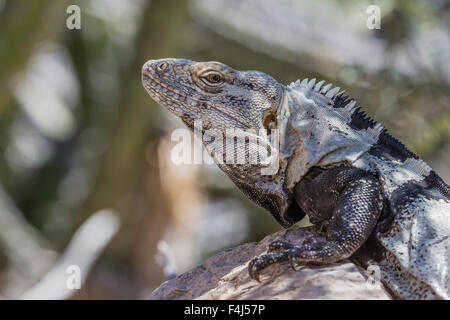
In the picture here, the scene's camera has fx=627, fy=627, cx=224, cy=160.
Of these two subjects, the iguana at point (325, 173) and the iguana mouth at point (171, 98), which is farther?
the iguana mouth at point (171, 98)

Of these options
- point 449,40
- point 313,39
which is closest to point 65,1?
point 313,39

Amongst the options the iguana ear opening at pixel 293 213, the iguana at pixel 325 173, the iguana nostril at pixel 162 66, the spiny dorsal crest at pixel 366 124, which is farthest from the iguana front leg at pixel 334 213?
the iguana nostril at pixel 162 66

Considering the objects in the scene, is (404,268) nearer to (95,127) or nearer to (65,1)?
(65,1)

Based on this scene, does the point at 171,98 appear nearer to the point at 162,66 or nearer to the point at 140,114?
the point at 162,66

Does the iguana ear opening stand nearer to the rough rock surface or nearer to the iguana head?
the iguana head

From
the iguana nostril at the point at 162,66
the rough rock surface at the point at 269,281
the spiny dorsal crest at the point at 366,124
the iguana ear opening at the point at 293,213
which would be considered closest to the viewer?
the rough rock surface at the point at 269,281

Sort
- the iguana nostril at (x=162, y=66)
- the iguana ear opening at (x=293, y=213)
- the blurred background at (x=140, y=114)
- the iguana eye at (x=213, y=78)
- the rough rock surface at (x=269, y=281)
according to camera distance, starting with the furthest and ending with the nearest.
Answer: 1. the blurred background at (x=140, y=114)
2. the iguana nostril at (x=162, y=66)
3. the iguana eye at (x=213, y=78)
4. the iguana ear opening at (x=293, y=213)
5. the rough rock surface at (x=269, y=281)

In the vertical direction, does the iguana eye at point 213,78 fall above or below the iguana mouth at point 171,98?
above

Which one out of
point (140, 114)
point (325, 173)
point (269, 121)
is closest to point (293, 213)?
point (325, 173)

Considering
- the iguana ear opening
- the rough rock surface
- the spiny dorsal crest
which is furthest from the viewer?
the iguana ear opening

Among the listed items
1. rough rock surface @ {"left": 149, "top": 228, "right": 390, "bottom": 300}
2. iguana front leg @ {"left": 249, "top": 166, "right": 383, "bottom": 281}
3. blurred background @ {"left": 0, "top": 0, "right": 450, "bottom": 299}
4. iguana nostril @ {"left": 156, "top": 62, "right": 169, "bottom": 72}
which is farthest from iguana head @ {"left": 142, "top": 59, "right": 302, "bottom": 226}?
blurred background @ {"left": 0, "top": 0, "right": 450, "bottom": 299}

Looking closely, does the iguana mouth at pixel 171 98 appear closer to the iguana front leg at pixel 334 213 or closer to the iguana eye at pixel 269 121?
the iguana eye at pixel 269 121
